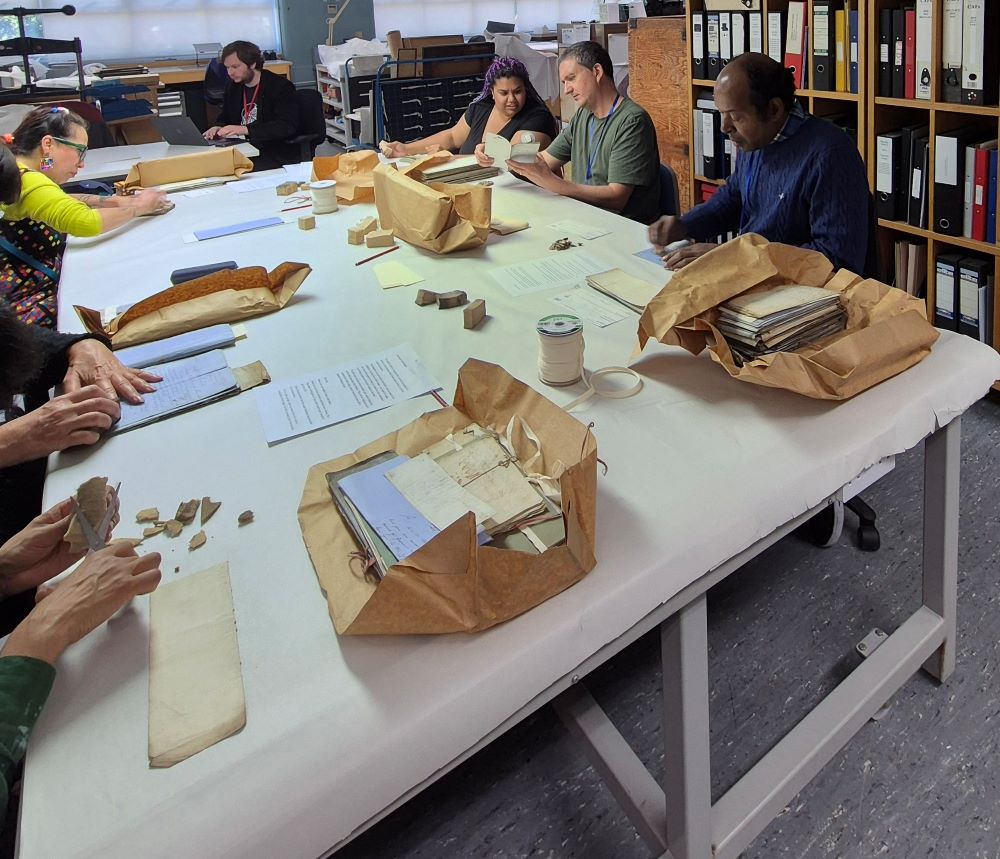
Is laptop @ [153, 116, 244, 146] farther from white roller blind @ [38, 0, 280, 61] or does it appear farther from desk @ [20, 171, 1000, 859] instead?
desk @ [20, 171, 1000, 859]

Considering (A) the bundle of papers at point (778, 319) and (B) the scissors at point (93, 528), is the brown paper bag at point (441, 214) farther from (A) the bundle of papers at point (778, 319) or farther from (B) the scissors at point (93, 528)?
(B) the scissors at point (93, 528)

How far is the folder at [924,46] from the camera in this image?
229 centimetres

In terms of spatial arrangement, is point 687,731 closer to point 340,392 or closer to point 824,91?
point 340,392

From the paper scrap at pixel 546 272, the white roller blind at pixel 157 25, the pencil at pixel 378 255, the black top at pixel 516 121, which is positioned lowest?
the paper scrap at pixel 546 272

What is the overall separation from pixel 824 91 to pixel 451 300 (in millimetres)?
1828

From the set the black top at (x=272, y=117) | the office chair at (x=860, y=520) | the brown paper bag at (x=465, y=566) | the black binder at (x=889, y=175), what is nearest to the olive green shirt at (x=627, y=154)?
the black binder at (x=889, y=175)

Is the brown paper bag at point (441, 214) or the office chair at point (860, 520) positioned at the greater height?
the brown paper bag at point (441, 214)

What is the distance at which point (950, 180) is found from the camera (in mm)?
2367

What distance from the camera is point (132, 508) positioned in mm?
1104

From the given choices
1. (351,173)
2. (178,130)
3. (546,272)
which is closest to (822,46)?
(546,272)

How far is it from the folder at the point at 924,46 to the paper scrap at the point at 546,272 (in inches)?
50.3

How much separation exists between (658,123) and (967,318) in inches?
72.6

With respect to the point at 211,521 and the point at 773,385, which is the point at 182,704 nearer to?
the point at 211,521

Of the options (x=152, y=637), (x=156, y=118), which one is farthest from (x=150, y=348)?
(x=156, y=118)
